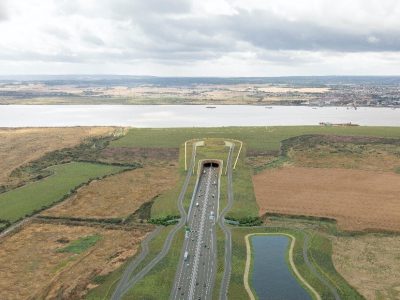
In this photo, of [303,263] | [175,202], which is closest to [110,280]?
[303,263]

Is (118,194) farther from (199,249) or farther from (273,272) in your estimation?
(273,272)

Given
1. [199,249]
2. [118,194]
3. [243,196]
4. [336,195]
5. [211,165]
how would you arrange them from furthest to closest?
[211,165] → [118,194] → [243,196] → [336,195] → [199,249]

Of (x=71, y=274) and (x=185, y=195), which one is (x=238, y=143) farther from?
(x=71, y=274)

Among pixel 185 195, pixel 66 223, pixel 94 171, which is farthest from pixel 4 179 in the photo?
pixel 185 195

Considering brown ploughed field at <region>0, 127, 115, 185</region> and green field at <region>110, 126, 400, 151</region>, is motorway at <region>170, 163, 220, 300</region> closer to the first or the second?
green field at <region>110, 126, 400, 151</region>

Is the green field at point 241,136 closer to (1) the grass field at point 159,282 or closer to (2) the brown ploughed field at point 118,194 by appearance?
(2) the brown ploughed field at point 118,194

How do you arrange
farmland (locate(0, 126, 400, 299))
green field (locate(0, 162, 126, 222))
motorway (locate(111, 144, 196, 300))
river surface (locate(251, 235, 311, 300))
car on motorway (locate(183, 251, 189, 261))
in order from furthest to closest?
green field (locate(0, 162, 126, 222))
car on motorway (locate(183, 251, 189, 261))
farmland (locate(0, 126, 400, 299))
motorway (locate(111, 144, 196, 300))
river surface (locate(251, 235, 311, 300))

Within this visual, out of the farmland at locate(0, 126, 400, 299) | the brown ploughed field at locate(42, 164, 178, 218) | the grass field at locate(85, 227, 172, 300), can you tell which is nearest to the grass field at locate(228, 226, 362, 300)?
the farmland at locate(0, 126, 400, 299)

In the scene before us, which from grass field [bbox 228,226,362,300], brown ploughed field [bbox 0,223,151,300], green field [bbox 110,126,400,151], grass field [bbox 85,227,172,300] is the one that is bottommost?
brown ploughed field [bbox 0,223,151,300]
